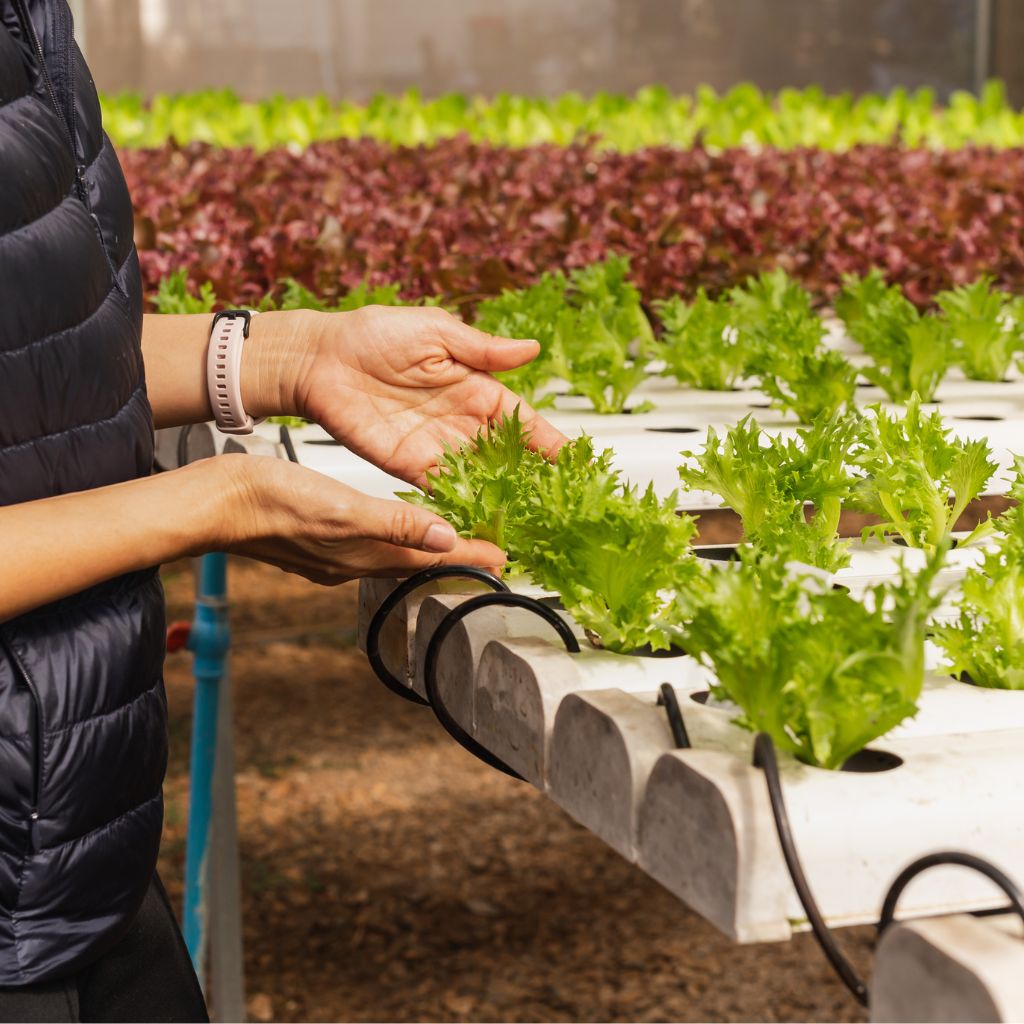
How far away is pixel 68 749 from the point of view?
154cm

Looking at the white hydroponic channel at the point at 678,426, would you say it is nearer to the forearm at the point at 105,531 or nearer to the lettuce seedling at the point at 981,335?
the lettuce seedling at the point at 981,335

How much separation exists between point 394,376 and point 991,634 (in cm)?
95

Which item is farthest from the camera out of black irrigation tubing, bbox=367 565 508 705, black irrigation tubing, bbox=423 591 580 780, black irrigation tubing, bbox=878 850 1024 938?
black irrigation tubing, bbox=367 565 508 705

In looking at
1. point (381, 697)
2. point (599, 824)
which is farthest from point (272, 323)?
point (381, 697)

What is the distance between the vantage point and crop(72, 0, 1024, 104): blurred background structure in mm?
8625

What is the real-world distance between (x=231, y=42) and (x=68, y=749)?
7.82 meters

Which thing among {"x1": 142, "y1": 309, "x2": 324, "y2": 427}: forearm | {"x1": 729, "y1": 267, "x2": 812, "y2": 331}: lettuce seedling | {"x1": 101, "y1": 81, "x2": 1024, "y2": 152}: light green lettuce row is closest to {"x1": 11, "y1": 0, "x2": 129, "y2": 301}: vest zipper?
{"x1": 142, "y1": 309, "x2": 324, "y2": 427}: forearm

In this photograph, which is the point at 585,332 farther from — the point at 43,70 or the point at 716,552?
the point at 43,70

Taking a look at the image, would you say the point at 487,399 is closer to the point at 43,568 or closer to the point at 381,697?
the point at 43,568

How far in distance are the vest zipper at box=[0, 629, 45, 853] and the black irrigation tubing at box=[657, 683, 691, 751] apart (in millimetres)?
629

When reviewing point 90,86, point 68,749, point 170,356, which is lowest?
point 68,749

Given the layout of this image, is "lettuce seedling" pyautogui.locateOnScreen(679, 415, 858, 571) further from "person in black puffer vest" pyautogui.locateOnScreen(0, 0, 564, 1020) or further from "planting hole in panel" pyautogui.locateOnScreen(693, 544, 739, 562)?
"person in black puffer vest" pyautogui.locateOnScreen(0, 0, 564, 1020)

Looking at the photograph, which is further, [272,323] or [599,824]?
[272,323]

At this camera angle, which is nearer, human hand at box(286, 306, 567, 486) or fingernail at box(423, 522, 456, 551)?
fingernail at box(423, 522, 456, 551)
